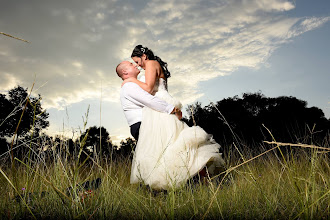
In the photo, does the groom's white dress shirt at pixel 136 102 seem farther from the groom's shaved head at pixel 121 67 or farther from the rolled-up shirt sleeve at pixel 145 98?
the groom's shaved head at pixel 121 67

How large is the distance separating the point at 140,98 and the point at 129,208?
202cm

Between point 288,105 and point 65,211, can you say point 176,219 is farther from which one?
point 288,105

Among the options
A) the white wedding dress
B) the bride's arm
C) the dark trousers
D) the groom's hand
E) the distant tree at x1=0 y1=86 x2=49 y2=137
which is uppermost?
the distant tree at x1=0 y1=86 x2=49 y2=137

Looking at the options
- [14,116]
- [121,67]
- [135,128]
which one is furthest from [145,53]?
[14,116]

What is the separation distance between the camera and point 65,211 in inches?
74.3

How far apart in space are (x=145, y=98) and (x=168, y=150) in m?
0.90

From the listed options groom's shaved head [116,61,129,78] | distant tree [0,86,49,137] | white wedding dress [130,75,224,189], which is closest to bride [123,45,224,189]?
white wedding dress [130,75,224,189]

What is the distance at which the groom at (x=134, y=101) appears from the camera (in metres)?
3.98

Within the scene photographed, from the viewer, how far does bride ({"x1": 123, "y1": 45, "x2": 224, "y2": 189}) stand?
11.4 ft

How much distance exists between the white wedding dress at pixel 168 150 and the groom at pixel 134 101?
0.43ft

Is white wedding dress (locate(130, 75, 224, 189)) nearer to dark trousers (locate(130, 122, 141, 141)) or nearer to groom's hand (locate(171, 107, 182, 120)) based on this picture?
groom's hand (locate(171, 107, 182, 120))

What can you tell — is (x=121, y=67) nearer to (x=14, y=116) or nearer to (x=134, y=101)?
(x=134, y=101)

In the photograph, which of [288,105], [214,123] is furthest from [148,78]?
[288,105]

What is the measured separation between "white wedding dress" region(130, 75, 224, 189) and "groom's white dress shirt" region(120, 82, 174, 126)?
0.12m
